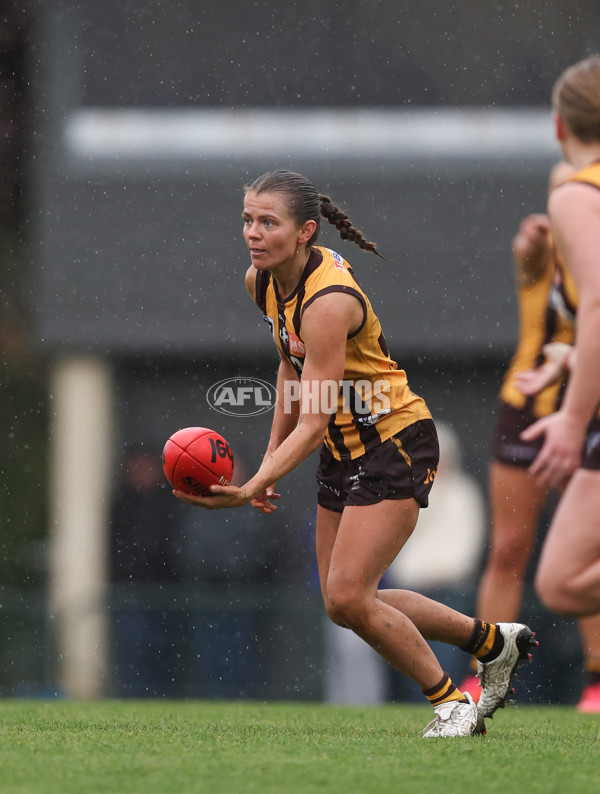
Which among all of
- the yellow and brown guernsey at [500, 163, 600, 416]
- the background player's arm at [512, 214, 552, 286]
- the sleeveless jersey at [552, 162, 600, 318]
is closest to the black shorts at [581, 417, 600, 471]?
the sleeveless jersey at [552, 162, 600, 318]

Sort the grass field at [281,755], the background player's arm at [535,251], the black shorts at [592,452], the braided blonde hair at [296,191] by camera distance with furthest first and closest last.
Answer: the background player's arm at [535,251] → the braided blonde hair at [296,191] → the black shorts at [592,452] → the grass field at [281,755]

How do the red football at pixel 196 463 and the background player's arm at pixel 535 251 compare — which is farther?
the background player's arm at pixel 535 251

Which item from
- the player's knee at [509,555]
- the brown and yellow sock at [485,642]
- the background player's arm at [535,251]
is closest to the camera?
the brown and yellow sock at [485,642]

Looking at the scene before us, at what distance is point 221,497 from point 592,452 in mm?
1319

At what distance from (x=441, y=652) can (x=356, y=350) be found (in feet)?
12.7

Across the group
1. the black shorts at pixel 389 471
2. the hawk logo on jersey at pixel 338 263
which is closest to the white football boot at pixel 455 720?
the black shorts at pixel 389 471

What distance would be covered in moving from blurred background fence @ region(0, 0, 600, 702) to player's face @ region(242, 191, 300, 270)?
14.9 ft

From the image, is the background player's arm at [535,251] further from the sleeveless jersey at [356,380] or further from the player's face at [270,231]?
the player's face at [270,231]

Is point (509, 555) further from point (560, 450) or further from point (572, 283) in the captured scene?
point (560, 450)

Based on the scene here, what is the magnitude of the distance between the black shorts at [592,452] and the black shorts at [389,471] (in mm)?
723

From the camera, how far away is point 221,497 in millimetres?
4918

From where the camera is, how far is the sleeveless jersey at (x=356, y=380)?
17.1ft

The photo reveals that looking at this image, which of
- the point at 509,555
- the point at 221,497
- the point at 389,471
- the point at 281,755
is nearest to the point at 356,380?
the point at 389,471

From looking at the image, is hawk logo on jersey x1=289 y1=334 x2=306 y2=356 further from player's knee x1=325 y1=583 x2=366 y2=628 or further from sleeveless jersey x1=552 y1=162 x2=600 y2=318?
sleeveless jersey x1=552 y1=162 x2=600 y2=318
